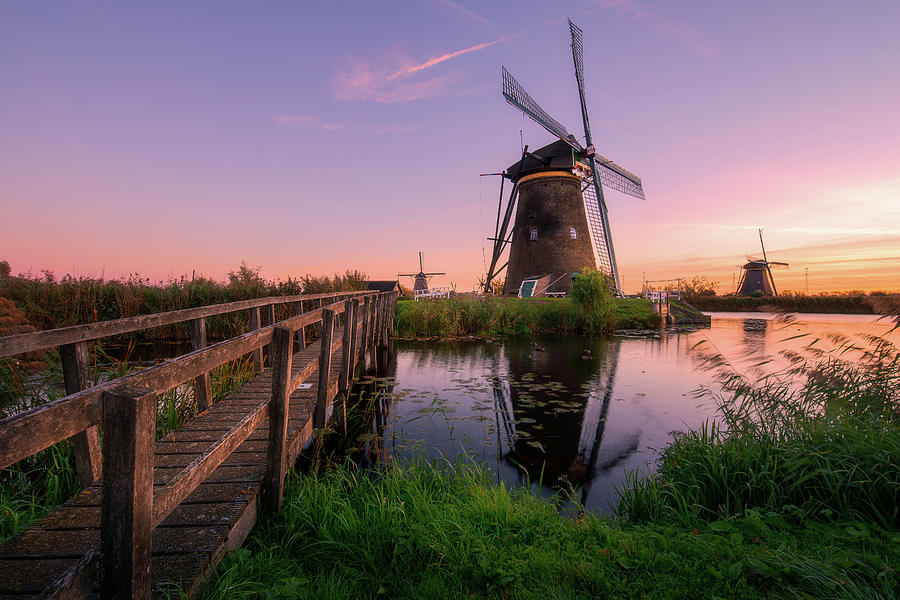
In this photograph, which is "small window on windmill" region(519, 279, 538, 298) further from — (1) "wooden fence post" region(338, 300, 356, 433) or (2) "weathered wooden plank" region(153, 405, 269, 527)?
(2) "weathered wooden plank" region(153, 405, 269, 527)

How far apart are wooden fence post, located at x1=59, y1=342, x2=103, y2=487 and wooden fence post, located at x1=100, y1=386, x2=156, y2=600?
1.61m

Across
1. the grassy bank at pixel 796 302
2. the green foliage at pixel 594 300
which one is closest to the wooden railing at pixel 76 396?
the green foliage at pixel 594 300

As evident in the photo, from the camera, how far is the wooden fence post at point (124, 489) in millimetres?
1365

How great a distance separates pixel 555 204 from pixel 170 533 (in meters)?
26.1

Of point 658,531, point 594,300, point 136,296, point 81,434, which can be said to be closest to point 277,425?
point 81,434

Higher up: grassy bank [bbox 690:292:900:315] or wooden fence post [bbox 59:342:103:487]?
wooden fence post [bbox 59:342:103:487]

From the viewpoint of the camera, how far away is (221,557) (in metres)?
A: 2.19

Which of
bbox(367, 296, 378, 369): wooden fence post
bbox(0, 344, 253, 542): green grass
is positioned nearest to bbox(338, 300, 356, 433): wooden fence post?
bbox(0, 344, 253, 542): green grass

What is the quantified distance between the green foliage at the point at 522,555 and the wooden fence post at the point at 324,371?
3.21ft

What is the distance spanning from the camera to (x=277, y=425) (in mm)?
2828

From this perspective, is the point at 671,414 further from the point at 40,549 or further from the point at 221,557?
the point at 40,549

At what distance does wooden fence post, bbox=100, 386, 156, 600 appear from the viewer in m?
1.37

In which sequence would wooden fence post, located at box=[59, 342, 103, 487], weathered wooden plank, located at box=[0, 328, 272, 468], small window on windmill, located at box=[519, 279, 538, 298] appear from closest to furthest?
weathered wooden plank, located at box=[0, 328, 272, 468] → wooden fence post, located at box=[59, 342, 103, 487] → small window on windmill, located at box=[519, 279, 538, 298]

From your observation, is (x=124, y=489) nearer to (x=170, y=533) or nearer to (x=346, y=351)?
(x=170, y=533)
